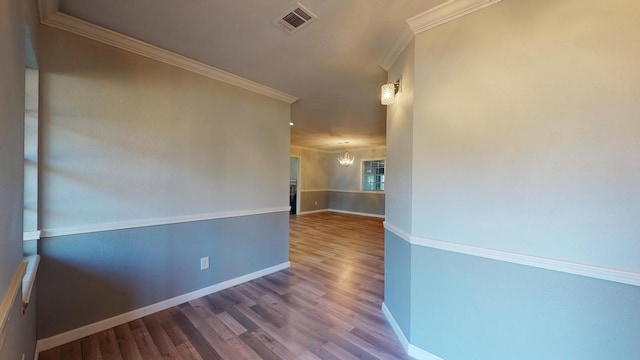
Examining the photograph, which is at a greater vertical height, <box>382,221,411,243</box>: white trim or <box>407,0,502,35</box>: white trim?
<box>407,0,502,35</box>: white trim

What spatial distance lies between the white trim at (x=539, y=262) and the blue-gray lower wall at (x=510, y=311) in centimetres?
3

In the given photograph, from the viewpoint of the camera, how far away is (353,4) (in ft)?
5.14

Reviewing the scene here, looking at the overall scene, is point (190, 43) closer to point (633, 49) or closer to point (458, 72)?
point (458, 72)

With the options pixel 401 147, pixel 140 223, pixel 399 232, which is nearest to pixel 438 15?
pixel 401 147

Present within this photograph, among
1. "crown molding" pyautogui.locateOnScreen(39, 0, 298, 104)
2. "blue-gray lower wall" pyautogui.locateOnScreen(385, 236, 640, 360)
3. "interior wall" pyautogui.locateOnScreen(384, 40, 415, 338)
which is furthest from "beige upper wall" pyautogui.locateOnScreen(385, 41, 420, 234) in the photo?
"crown molding" pyautogui.locateOnScreen(39, 0, 298, 104)

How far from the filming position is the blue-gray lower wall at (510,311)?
3.77 feet

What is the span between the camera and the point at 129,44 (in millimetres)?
2020

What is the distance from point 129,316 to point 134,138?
156 cm

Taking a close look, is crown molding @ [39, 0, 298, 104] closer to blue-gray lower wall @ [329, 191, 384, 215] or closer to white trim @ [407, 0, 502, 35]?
white trim @ [407, 0, 502, 35]

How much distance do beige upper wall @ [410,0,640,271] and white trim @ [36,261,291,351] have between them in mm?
2213

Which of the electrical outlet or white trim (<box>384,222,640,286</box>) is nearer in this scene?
white trim (<box>384,222,640,286</box>)

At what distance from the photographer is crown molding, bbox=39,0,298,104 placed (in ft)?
5.52

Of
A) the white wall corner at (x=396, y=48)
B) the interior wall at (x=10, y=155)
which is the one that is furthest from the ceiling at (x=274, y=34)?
the interior wall at (x=10, y=155)

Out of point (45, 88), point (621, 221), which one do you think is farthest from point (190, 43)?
point (621, 221)
